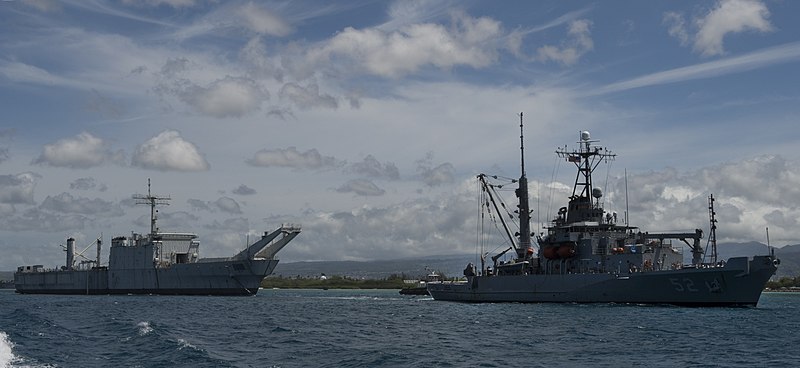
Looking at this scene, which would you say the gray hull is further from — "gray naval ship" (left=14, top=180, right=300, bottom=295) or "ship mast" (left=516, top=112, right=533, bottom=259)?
"gray naval ship" (left=14, top=180, right=300, bottom=295)

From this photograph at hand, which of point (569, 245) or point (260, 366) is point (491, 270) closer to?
point (569, 245)

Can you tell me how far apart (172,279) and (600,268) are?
67.7 metres

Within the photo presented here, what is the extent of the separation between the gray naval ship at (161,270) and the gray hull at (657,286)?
40167 millimetres

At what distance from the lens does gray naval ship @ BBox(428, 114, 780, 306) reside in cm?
5947

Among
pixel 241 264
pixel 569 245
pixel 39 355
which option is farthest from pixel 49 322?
pixel 241 264

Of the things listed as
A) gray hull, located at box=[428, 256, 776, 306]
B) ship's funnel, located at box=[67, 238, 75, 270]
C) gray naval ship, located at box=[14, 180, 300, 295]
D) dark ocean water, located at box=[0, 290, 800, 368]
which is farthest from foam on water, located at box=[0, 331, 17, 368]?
ship's funnel, located at box=[67, 238, 75, 270]

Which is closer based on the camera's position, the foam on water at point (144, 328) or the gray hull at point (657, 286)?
the foam on water at point (144, 328)

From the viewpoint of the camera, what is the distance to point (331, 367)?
31.8 m

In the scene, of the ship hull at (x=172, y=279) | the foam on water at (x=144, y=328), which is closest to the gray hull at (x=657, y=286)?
the foam on water at (x=144, y=328)

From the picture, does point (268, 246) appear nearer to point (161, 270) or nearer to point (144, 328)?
point (161, 270)

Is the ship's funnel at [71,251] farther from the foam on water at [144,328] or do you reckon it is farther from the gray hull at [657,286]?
the foam on water at [144,328]

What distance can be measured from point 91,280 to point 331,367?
4352 inches

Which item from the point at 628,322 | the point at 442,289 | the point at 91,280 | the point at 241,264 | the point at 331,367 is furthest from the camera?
the point at 91,280

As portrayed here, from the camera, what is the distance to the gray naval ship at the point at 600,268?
59469mm
